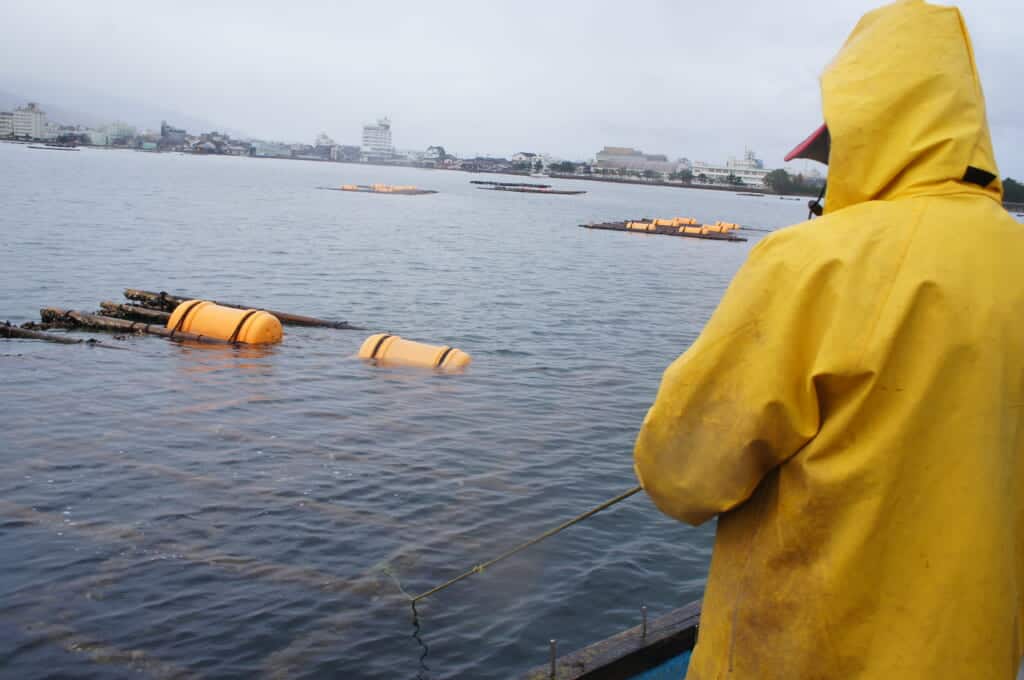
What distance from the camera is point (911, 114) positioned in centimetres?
206

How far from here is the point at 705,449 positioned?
221 cm

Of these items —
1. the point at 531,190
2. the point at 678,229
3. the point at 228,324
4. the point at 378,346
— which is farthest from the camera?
the point at 531,190

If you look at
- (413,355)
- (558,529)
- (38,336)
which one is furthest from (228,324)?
(558,529)

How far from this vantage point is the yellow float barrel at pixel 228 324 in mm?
19812

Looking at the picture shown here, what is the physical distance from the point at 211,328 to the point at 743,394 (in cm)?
1956

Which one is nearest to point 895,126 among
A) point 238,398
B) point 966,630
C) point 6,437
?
point 966,630

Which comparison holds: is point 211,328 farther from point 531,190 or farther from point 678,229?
point 531,190

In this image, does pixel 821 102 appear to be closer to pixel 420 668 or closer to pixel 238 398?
pixel 420 668

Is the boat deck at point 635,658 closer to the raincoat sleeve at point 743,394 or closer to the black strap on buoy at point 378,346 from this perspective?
the raincoat sleeve at point 743,394

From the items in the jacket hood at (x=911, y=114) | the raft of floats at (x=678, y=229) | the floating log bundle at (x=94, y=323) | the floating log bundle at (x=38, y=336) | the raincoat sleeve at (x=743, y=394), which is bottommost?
the floating log bundle at (x=38, y=336)

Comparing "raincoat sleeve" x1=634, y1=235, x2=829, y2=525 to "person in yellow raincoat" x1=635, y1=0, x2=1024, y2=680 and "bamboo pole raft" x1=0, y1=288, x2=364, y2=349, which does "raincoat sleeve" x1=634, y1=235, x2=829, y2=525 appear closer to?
"person in yellow raincoat" x1=635, y1=0, x2=1024, y2=680

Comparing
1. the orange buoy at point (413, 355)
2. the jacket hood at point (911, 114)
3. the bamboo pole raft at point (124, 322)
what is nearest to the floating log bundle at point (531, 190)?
the bamboo pole raft at point (124, 322)

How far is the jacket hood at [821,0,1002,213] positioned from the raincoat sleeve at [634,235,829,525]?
307 millimetres

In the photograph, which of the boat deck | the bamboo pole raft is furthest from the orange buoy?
the boat deck
